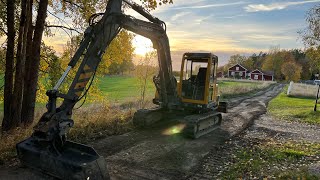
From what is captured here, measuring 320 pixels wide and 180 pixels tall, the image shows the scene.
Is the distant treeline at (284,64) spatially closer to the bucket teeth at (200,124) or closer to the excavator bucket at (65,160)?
the bucket teeth at (200,124)

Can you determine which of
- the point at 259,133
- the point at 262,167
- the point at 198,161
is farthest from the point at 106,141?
the point at 259,133

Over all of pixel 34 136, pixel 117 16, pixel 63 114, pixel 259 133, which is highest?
pixel 117 16

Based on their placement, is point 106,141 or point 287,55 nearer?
point 106,141

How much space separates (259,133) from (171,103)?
4557 mm

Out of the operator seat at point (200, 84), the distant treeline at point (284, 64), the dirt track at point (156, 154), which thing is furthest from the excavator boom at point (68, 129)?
the distant treeline at point (284, 64)

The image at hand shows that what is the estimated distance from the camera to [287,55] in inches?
4719

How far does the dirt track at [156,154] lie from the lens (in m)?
8.05

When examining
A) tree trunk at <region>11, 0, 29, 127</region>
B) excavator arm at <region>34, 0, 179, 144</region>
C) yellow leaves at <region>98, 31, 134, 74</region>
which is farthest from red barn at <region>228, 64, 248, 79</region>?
tree trunk at <region>11, 0, 29, 127</region>

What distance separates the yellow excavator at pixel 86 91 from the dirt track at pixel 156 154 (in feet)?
1.69

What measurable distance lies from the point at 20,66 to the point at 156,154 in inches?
242

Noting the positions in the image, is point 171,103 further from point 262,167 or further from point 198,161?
point 262,167

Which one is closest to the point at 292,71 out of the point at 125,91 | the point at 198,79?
the point at 125,91

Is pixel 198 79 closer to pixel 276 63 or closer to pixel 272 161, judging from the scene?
pixel 272 161

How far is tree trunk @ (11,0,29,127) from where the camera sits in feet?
37.8
